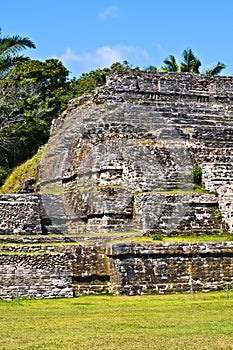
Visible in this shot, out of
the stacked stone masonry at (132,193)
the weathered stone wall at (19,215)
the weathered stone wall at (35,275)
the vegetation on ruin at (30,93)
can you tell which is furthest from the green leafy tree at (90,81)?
the weathered stone wall at (35,275)

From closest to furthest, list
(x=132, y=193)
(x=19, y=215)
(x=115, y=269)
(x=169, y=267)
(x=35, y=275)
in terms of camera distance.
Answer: (x=35, y=275) < (x=115, y=269) < (x=169, y=267) < (x=19, y=215) < (x=132, y=193)

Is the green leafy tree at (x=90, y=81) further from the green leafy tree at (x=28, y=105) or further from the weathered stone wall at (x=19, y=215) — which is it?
the weathered stone wall at (x=19, y=215)

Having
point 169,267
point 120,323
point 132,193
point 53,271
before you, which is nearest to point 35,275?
point 53,271

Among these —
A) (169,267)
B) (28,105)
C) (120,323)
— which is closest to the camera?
(120,323)

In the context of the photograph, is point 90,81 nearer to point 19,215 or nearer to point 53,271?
point 19,215

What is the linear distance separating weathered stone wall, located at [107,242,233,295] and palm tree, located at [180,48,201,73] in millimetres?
15601

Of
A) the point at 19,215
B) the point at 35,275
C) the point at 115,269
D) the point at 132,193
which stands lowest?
the point at 35,275

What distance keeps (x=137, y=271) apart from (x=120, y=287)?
60 centimetres

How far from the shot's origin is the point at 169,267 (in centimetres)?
1784

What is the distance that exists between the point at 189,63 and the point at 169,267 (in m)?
16.8

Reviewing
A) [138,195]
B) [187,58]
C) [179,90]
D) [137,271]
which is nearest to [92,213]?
[138,195]

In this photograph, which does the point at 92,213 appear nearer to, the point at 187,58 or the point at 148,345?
the point at 148,345

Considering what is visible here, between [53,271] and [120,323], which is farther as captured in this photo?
[53,271]

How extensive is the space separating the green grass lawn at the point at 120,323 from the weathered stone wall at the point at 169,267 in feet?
1.68
